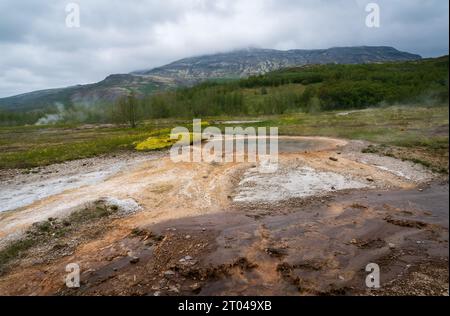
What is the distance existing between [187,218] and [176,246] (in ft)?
8.60

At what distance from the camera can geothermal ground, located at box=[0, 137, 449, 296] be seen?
29.6 feet

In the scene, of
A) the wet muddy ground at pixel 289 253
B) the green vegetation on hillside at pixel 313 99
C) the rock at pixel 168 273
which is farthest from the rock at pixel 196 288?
the green vegetation on hillside at pixel 313 99

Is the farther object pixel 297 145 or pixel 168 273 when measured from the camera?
pixel 297 145

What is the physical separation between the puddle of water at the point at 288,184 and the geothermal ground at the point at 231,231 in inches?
3.8

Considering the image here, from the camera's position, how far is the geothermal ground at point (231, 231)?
29.6 ft

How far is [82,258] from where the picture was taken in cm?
1076

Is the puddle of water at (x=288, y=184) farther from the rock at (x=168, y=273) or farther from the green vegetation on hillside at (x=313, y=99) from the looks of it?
the green vegetation on hillside at (x=313, y=99)

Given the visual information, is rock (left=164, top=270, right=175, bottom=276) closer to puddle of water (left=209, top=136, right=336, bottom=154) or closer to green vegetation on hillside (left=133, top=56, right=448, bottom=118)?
puddle of water (left=209, top=136, right=336, bottom=154)

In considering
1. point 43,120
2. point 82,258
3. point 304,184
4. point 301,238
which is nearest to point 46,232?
point 82,258

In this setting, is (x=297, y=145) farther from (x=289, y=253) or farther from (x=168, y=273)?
(x=168, y=273)

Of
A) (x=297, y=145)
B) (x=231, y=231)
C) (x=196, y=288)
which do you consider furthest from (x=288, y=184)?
(x=297, y=145)

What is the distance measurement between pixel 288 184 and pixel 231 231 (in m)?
6.34

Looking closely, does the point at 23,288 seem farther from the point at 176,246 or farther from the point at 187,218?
the point at 187,218

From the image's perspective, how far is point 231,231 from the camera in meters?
12.2
